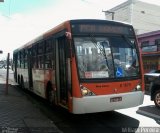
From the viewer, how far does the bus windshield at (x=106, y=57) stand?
26.9 ft

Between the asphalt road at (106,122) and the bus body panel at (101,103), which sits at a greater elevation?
the bus body panel at (101,103)

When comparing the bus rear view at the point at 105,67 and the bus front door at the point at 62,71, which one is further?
the bus front door at the point at 62,71

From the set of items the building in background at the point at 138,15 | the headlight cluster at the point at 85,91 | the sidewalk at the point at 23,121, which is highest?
the building in background at the point at 138,15

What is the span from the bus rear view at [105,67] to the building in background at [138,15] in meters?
48.0

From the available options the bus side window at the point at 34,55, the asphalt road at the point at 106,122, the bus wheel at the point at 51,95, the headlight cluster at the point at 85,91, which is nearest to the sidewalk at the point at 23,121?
the asphalt road at the point at 106,122

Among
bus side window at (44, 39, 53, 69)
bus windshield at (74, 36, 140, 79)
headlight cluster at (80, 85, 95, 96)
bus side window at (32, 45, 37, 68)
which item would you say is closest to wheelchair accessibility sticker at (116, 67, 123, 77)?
bus windshield at (74, 36, 140, 79)

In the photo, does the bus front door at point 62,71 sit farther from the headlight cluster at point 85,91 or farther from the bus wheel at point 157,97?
the bus wheel at point 157,97

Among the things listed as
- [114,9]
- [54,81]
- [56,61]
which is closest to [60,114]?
[54,81]

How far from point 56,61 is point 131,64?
2.29 meters

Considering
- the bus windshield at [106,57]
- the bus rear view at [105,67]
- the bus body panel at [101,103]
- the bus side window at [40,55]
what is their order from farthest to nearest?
the bus side window at [40,55], the bus windshield at [106,57], the bus rear view at [105,67], the bus body panel at [101,103]

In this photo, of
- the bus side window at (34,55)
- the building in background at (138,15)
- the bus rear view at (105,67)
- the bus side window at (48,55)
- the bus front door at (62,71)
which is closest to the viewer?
the bus rear view at (105,67)

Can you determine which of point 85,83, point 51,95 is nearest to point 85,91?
Answer: point 85,83

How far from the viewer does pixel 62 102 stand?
922 cm

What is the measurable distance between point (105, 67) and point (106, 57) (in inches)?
10.8
